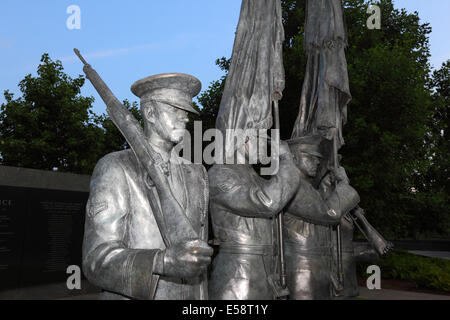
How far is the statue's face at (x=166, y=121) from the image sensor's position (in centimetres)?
253

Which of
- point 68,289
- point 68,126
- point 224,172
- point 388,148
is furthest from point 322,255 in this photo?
point 68,126

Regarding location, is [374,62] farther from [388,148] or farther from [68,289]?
[68,289]

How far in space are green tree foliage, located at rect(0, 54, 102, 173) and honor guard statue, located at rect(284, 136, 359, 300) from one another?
53.9ft

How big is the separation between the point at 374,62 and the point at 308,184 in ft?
32.3

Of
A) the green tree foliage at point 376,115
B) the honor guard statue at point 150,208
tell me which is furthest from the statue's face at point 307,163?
the green tree foliage at point 376,115

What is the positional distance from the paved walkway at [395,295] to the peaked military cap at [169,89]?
7.88m

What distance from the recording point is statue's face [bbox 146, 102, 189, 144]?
2533mm

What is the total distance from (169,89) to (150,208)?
0.66m

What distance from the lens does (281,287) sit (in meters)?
4.33

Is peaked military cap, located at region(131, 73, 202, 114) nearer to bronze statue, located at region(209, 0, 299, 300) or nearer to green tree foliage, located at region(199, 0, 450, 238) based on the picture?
bronze statue, located at region(209, 0, 299, 300)

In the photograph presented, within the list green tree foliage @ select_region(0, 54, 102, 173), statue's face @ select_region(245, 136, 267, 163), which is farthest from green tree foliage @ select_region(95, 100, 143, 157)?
statue's face @ select_region(245, 136, 267, 163)

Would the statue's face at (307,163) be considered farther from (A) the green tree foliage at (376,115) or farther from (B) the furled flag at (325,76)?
(A) the green tree foliage at (376,115)

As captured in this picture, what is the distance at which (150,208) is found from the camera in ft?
7.86

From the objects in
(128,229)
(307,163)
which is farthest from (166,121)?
(307,163)
